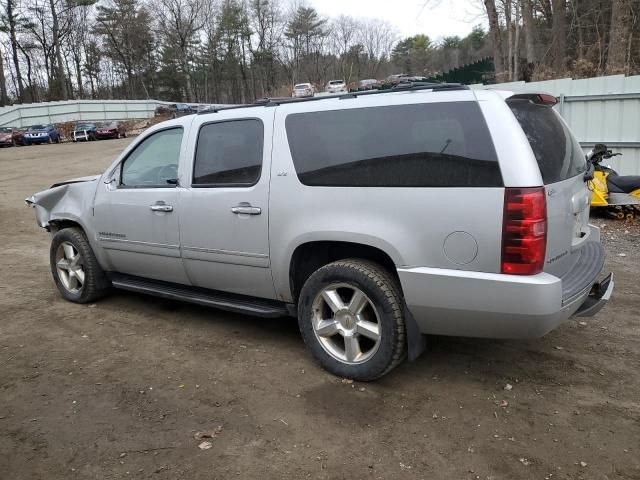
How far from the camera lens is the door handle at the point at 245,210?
3898mm

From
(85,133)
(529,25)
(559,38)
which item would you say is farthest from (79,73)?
(559,38)

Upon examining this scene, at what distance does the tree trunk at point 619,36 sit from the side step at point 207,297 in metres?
14.4

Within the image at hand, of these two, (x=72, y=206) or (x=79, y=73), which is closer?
(x=72, y=206)

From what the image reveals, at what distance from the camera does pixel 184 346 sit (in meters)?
4.41

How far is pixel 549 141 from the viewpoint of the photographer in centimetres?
337

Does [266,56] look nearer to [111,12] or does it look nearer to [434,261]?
[111,12]

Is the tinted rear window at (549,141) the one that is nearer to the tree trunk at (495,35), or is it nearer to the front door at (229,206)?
the front door at (229,206)

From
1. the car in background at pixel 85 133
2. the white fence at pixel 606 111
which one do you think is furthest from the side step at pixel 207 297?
the car in background at pixel 85 133

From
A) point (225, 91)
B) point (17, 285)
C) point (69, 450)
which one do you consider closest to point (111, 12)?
point (225, 91)

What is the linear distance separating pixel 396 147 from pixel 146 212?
7.67ft

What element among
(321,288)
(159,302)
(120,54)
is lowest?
(159,302)

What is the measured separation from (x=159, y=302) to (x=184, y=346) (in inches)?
Result: 49.8

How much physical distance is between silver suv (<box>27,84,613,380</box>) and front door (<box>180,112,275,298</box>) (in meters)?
0.01

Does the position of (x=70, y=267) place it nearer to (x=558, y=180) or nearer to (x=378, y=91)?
(x=378, y=91)
